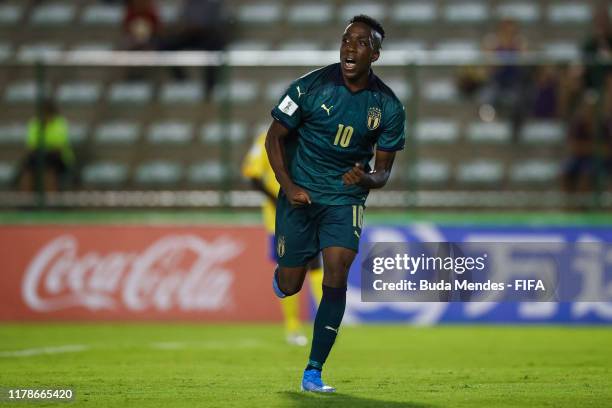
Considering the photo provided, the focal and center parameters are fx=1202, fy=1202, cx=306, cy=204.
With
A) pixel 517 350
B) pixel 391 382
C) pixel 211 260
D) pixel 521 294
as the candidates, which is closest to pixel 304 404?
pixel 391 382

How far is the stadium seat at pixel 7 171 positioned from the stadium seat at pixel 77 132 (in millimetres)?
801

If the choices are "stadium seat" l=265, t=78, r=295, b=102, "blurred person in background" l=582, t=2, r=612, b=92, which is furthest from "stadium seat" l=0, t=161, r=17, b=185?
"blurred person in background" l=582, t=2, r=612, b=92

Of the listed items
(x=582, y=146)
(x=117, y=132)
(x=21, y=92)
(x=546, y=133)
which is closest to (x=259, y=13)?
(x=117, y=132)

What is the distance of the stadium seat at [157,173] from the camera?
14.8m

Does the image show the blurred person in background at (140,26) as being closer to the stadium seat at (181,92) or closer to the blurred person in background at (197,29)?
the blurred person in background at (197,29)

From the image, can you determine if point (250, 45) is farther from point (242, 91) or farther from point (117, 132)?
point (117, 132)

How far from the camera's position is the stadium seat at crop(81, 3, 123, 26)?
19016mm

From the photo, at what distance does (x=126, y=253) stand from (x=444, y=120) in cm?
424

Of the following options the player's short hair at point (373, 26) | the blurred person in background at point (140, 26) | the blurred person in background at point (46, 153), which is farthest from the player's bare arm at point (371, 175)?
the blurred person in background at point (140, 26)

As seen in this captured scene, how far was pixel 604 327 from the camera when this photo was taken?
14375mm

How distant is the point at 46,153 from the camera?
1500 cm

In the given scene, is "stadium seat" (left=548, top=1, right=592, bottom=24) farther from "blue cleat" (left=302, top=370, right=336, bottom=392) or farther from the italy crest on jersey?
"blue cleat" (left=302, top=370, right=336, bottom=392)

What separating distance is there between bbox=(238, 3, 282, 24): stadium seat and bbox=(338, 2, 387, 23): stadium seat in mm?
1067

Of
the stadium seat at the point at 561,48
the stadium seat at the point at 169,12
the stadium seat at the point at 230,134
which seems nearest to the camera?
the stadium seat at the point at 230,134
